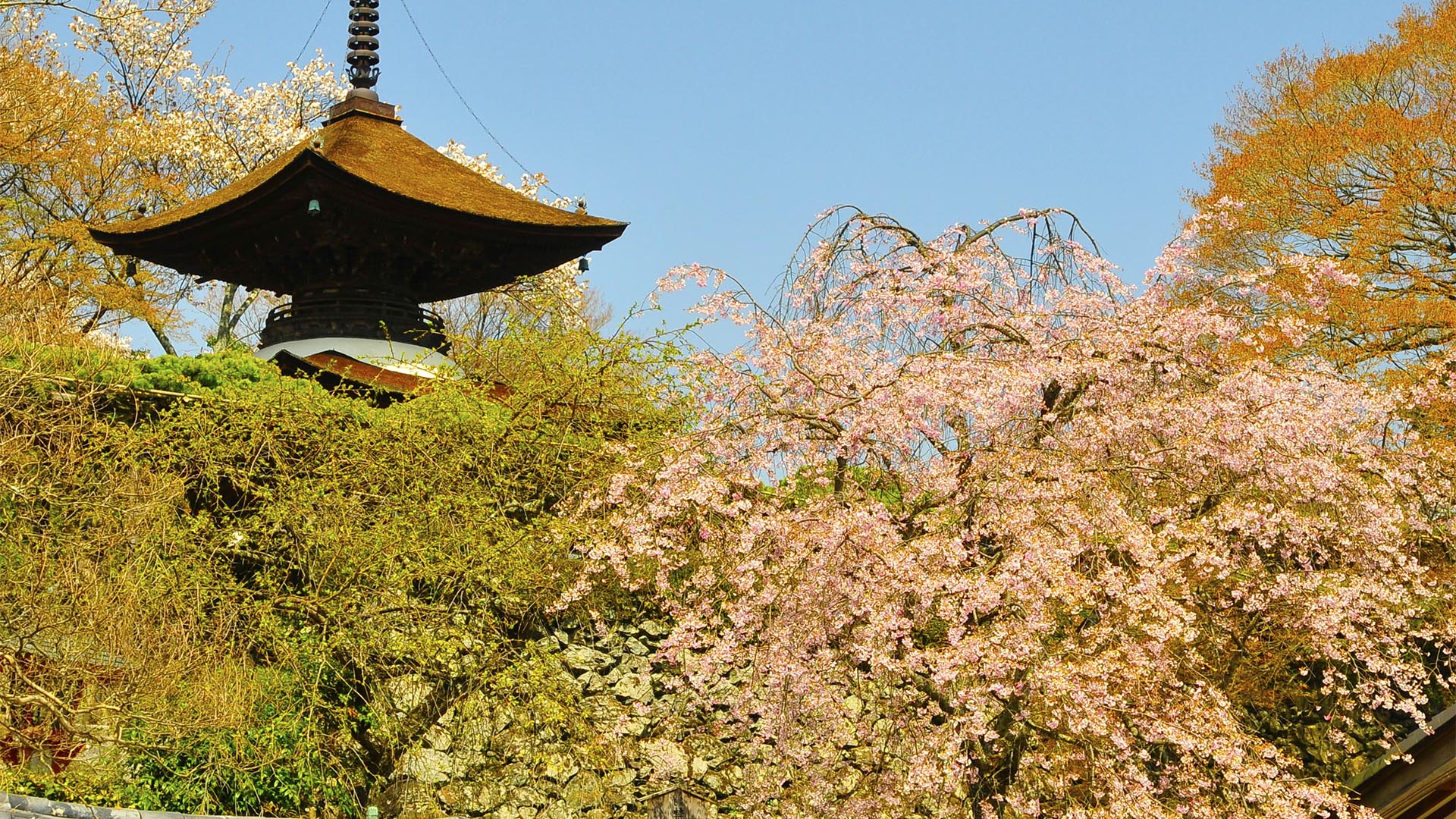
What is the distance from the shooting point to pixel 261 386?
31.9 feet

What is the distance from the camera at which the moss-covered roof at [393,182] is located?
13.5m

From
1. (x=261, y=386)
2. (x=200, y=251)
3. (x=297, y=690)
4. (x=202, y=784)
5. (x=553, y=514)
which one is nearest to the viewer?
(x=202, y=784)

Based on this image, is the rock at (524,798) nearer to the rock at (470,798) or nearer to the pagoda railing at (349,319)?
the rock at (470,798)

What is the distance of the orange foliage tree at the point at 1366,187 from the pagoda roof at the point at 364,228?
8593 mm

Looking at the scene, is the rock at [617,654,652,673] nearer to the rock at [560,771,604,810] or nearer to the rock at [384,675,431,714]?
the rock at [560,771,604,810]

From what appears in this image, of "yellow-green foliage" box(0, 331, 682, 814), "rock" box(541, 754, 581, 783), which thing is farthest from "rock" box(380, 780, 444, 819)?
"rock" box(541, 754, 581, 783)

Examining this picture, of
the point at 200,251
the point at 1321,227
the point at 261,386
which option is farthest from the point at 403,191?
the point at 1321,227

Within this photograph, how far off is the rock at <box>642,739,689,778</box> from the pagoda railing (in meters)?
5.80

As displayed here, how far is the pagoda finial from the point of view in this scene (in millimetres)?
16531

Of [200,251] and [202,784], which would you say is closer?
[202,784]

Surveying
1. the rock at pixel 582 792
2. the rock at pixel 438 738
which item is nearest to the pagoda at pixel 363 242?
the rock at pixel 438 738

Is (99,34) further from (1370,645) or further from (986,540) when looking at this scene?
(1370,645)

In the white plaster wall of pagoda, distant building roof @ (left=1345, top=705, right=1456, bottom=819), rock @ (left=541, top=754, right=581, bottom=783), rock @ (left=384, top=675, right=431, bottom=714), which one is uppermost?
the white plaster wall of pagoda

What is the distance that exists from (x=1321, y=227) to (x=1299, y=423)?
37.3 feet
